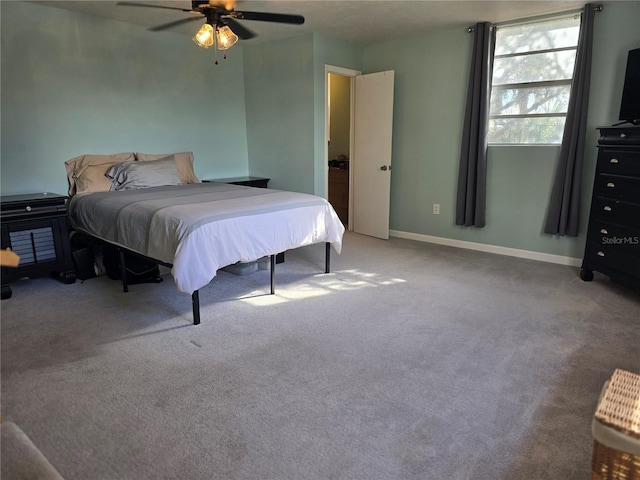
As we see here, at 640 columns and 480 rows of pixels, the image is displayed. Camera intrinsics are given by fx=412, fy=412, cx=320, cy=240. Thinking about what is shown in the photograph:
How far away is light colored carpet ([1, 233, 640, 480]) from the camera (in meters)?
1.67

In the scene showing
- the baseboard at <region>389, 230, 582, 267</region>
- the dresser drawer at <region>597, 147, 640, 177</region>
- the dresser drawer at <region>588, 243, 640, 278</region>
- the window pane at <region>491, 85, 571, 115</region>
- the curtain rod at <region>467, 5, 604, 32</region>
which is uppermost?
the curtain rod at <region>467, 5, 604, 32</region>

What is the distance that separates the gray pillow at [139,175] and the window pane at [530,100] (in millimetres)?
3577

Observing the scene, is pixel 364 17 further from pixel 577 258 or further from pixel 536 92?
pixel 577 258

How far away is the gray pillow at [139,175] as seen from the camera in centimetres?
412

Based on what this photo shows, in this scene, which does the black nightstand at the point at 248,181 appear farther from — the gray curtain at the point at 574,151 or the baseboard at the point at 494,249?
the gray curtain at the point at 574,151

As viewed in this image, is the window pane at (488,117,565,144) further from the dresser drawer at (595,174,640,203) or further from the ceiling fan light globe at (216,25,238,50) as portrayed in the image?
the ceiling fan light globe at (216,25,238,50)

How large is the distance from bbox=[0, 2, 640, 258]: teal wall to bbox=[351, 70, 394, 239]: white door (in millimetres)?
233

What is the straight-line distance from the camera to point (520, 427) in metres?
1.83

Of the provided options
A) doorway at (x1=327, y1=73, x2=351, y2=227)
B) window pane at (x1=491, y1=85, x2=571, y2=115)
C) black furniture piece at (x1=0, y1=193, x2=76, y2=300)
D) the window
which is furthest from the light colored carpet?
doorway at (x1=327, y1=73, x2=351, y2=227)

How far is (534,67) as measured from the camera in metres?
4.12

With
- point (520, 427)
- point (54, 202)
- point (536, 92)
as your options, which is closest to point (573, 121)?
point (536, 92)

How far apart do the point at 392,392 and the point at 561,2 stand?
3682mm

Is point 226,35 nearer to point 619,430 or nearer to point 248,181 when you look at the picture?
point 248,181

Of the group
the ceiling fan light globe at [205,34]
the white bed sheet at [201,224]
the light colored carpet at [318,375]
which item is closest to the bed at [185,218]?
the white bed sheet at [201,224]
